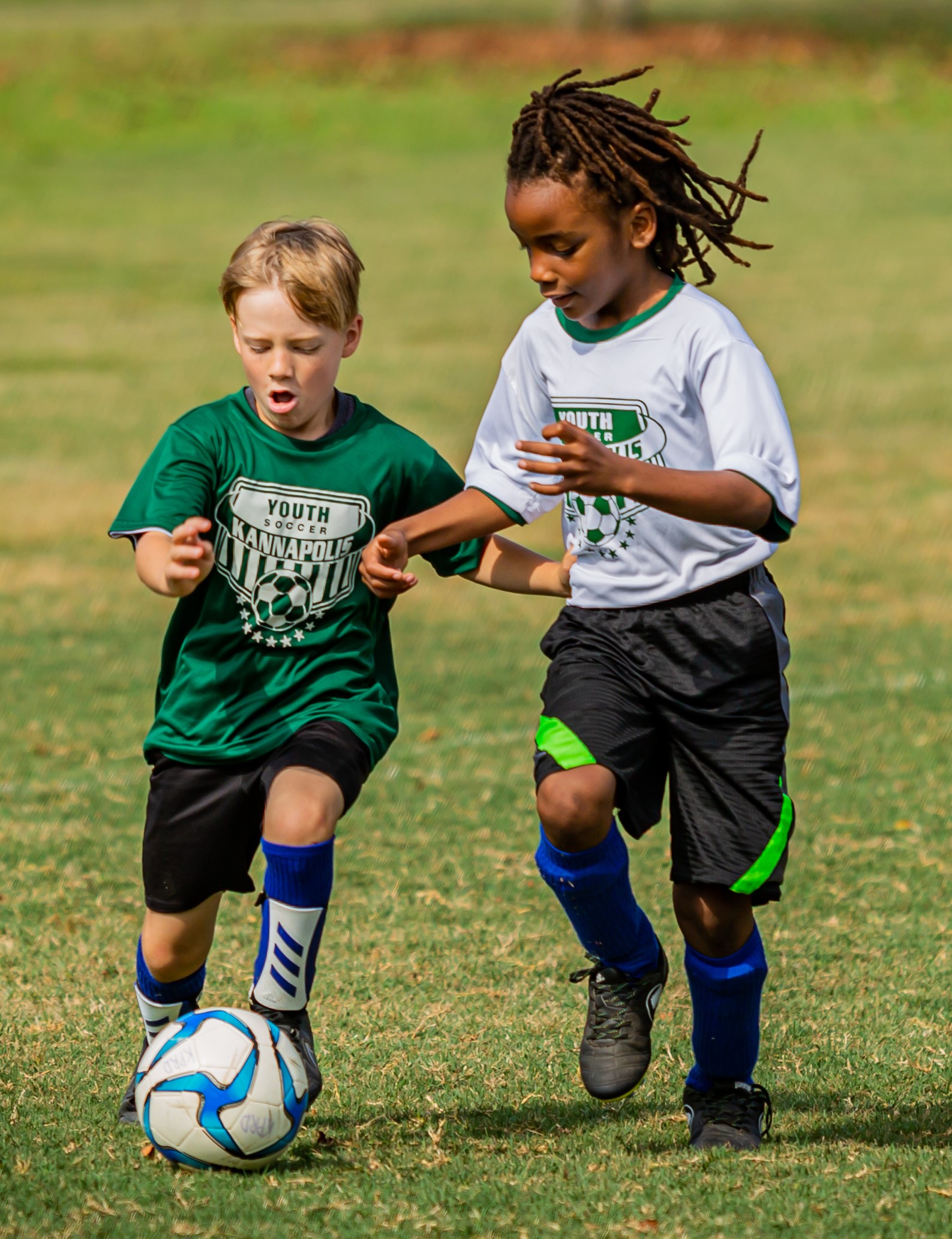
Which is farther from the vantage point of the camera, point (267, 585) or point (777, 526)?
point (267, 585)

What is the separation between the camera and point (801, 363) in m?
16.5

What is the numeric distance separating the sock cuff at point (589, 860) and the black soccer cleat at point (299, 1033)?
613 millimetres

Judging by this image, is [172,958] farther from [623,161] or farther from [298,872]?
[623,161]

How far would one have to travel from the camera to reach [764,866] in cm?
A: 401

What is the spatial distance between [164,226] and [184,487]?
19628mm

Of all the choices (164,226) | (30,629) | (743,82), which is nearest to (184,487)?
(30,629)

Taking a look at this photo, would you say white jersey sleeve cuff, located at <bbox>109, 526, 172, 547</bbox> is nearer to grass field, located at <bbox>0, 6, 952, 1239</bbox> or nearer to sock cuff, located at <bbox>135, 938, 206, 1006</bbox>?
sock cuff, located at <bbox>135, 938, 206, 1006</bbox>

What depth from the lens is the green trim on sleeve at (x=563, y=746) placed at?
4.00 metres

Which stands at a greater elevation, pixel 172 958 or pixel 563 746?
pixel 563 746

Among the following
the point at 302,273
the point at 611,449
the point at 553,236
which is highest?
the point at 553,236

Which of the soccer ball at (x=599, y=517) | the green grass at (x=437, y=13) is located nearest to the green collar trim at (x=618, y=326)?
the soccer ball at (x=599, y=517)

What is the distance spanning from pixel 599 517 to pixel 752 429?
479 millimetres

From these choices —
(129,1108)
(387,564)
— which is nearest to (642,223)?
(387,564)

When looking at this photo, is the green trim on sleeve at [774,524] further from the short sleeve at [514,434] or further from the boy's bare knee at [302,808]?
the boy's bare knee at [302,808]
